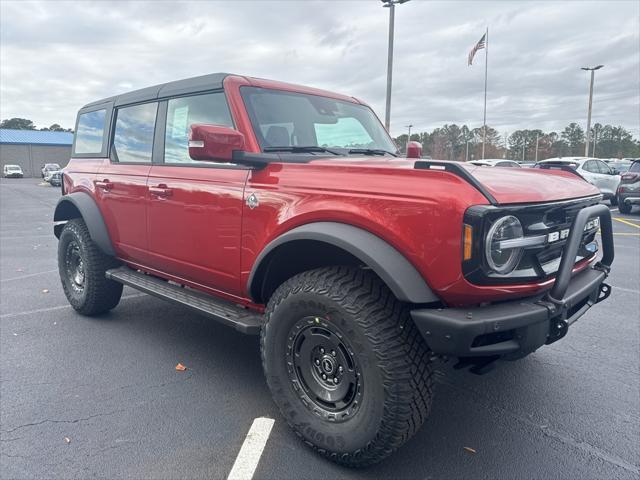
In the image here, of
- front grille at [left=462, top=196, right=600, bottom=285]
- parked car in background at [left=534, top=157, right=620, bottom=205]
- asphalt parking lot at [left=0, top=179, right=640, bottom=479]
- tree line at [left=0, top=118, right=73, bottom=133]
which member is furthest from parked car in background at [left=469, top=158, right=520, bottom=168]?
tree line at [left=0, top=118, right=73, bottom=133]

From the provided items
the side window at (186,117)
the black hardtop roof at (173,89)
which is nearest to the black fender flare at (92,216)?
the black hardtop roof at (173,89)

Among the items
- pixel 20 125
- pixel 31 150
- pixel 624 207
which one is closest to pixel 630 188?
pixel 624 207

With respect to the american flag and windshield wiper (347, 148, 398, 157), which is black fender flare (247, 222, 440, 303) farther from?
the american flag

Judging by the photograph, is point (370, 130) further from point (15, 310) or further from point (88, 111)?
point (15, 310)

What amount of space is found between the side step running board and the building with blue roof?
6052 centimetres

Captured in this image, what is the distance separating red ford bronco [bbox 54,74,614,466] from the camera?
2.17 meters

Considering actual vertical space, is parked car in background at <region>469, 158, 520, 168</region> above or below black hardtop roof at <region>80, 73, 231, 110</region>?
below

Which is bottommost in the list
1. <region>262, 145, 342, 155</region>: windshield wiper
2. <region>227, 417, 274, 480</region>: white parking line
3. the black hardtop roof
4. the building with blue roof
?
<region>227, 417, 274, 480</region>: white parking line

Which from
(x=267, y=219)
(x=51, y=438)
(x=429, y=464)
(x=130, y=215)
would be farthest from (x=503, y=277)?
(x=130, y=215)

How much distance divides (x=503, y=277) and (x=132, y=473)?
1.99 m

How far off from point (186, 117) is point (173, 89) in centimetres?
30

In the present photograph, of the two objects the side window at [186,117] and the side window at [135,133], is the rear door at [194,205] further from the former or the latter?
the side window at [135,133]

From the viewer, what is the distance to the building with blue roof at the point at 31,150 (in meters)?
58.2

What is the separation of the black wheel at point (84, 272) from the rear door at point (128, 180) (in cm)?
30
